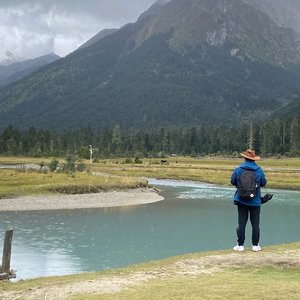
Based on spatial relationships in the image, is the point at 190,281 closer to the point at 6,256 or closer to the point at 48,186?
the point at 6,256

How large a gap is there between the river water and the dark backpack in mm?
6079

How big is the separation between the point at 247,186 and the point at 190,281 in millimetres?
4024

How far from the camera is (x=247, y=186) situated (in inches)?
488

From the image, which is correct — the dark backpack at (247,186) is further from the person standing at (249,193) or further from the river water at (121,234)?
the river water at (121,234)

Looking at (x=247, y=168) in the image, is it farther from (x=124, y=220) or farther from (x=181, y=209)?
(x=181, y=209)

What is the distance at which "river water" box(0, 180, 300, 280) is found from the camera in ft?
53.6

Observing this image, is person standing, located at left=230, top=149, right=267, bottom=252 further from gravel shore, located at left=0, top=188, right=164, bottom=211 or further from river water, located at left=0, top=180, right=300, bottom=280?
gravel shore, located at left=0, top=188, right=164, bottom=211

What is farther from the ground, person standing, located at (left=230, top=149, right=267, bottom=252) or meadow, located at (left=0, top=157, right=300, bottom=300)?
person standing, located at (left=230, top=149, right=267, bottom=252)

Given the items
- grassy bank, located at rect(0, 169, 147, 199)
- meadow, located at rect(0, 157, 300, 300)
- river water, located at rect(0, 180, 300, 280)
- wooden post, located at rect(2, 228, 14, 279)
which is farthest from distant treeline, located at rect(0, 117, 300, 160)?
wooden post, located at rect(2, 228, 14, 279)

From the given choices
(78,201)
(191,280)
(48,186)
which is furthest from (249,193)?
(48,186)

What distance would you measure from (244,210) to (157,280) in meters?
4.46

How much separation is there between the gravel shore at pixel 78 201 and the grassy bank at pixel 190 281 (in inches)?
805

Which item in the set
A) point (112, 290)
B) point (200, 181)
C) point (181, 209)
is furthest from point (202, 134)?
point (112, 290)

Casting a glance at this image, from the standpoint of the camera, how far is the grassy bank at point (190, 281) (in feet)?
27.5
